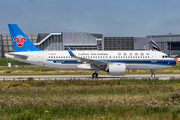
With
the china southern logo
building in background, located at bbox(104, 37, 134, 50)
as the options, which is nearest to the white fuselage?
the china southern logo

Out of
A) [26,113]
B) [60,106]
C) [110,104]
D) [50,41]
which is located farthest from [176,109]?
[50,41]

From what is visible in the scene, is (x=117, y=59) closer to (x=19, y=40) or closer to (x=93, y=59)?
(x=93, y=59)

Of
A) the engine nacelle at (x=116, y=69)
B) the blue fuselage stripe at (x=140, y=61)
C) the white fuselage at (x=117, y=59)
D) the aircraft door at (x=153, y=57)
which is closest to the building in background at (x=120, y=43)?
the aircraft door at (x=153, y=57)

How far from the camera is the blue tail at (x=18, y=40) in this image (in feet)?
102

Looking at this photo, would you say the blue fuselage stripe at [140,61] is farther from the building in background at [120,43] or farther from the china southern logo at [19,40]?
the building in background at [120,43]

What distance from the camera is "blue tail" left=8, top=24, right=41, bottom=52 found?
3117 centimetres

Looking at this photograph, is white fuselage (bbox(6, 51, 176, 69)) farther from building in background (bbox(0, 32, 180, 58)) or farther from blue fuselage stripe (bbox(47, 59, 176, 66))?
building in background (bbox(0, 32, 180, 58))

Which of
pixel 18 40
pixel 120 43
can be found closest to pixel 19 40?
pixel 18 40

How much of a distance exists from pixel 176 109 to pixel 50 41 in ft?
287

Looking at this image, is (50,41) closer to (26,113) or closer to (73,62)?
(73,62)

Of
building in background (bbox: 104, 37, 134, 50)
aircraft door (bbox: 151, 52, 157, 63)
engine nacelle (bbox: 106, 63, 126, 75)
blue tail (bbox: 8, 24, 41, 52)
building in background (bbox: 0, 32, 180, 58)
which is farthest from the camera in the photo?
building in background (bbox: 104, 37, 134, 50)

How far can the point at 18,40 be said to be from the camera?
103ft

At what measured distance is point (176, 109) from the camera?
9562 millimetres

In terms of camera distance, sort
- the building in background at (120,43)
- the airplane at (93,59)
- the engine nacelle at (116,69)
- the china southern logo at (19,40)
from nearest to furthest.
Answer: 1. the engine nacelle at (116,69)
2. the airplane at (93,59)
3. the china southern logo at (19,40)
4. the building in background at (120,43)
